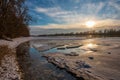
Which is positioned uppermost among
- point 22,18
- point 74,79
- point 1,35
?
point 22,18

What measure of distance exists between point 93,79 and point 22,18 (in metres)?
24.9

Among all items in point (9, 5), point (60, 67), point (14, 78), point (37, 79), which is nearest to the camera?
point (14, 78)

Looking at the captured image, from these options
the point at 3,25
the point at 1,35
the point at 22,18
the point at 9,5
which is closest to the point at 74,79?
the point at 9,5

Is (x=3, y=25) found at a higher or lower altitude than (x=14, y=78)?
higher

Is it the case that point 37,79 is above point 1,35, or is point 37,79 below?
below

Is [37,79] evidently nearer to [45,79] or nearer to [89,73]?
[45,79]

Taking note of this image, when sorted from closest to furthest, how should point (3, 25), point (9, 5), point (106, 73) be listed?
point (106, 73) < point (9, 5) < point (3, 25)

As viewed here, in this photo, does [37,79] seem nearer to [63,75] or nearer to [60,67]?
[63,75]

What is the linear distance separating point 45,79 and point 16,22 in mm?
24792

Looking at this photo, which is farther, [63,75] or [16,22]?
[16,22]

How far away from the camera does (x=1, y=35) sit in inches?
1002

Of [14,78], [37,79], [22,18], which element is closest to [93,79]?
[37,79]

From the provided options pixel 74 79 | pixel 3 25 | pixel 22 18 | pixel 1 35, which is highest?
pixel 22 18

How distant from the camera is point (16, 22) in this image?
2927 centimetres
